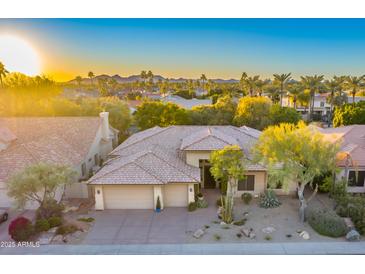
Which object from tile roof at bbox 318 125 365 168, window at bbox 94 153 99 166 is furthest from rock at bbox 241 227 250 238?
window at bbox 94 153 99 166

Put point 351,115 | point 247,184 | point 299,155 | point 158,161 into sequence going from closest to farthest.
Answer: point 299,155
point 158,161
point 247,184
point 351,115

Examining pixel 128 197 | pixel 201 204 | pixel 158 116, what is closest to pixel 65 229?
pixel 128 197

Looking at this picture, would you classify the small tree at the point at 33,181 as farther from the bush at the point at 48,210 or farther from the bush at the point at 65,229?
the bush at the point at 65,229

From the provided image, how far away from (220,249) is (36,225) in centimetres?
1095

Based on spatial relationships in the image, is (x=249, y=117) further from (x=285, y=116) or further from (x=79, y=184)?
(x=79, y=184)

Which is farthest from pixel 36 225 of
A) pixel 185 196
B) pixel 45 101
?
pixel 45 101

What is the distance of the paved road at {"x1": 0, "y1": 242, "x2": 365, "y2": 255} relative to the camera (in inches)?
555

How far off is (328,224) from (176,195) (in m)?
9.71

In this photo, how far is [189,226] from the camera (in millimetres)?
16594

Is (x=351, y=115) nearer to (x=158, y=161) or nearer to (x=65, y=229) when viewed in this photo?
(x=158, y=161)

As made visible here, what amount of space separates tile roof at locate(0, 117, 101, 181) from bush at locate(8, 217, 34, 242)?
4956 mm

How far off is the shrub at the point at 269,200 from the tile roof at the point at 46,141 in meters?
15.2

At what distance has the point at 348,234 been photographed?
1508 centimetres

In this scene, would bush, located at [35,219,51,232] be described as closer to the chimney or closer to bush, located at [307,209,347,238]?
the chimney
